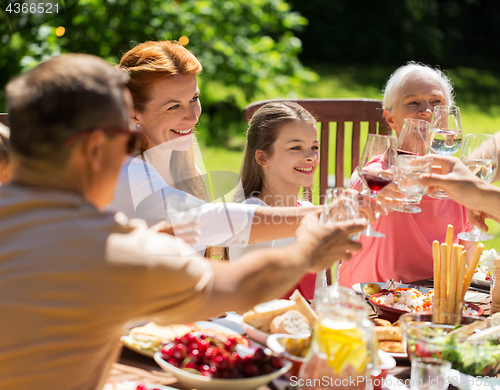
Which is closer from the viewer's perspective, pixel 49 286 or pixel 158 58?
pixel 49 286

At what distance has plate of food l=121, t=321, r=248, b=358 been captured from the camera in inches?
61.6

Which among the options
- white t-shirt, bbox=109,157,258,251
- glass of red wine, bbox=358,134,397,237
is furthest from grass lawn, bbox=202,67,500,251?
glass of red wine, bbox=358,134,397,237

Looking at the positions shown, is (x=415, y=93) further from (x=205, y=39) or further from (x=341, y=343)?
(x=205, y=39)

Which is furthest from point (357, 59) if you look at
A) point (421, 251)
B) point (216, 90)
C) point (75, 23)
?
point (421, 251)

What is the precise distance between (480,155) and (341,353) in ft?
4.03

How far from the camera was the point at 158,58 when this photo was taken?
8.25 feet

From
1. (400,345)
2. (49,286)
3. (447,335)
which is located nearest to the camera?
(49,286)

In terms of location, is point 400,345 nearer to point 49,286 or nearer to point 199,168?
point 49,286

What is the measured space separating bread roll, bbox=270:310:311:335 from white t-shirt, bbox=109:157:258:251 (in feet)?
2.16

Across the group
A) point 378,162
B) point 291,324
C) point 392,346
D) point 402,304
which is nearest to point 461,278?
point 402,304

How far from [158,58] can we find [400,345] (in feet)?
5.55

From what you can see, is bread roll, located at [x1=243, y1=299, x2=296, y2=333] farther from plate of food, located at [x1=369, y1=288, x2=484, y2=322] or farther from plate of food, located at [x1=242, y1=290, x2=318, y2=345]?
plate of food, located at [x1=369, y1=288, x2=484, y2=322]

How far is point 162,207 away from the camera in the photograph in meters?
2.31

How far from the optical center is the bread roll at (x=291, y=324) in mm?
1550
